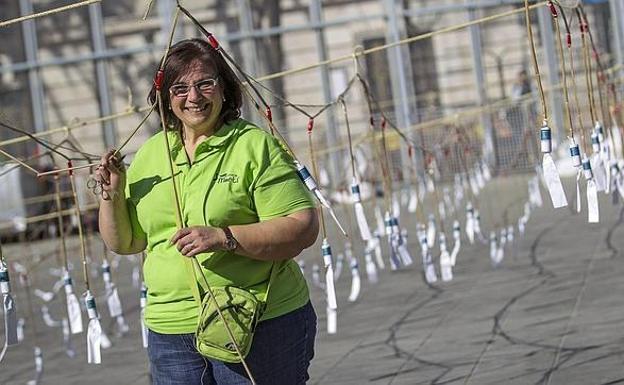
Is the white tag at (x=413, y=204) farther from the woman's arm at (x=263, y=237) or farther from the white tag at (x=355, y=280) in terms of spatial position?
the woman's arm at (x=263, y=237)

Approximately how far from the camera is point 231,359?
4148 millimetres

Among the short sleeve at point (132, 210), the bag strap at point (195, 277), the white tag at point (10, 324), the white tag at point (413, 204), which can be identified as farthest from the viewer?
the white tag at point (413, 204)

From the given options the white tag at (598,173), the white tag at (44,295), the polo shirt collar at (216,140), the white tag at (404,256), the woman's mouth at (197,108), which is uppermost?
the woman's mouth at (197,108)

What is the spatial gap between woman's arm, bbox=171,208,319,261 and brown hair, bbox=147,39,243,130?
0.40 metres

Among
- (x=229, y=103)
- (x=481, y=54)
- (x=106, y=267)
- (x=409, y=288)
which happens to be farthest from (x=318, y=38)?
(x=229, y=103)

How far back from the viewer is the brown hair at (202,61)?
4.31m

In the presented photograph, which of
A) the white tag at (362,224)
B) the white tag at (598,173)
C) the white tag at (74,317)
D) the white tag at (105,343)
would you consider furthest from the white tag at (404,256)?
the white tag at (105,343)

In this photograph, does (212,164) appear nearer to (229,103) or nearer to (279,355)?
(229,103)

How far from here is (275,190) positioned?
13.8 ft

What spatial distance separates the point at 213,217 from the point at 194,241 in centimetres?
20

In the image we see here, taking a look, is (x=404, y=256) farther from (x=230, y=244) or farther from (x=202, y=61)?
(x=230, y=244)

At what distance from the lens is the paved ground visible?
744 cm

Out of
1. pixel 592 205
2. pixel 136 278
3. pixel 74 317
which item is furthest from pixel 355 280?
pixel 136 278

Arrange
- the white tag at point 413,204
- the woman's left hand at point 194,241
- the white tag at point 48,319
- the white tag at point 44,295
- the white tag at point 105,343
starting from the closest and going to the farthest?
the woman's left hand at point 194,241, the white tag at point 105,343, the white tag at point 48,319, the white tag at point 413,204, the white tag at point 44,295
